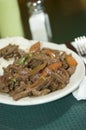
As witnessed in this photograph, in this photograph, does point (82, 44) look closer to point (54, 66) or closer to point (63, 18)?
point (54, 66)

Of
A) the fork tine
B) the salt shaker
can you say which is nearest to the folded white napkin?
the fork tine

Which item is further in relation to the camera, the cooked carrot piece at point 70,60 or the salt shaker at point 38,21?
the salt shaker at point 38,21

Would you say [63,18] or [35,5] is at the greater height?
[35,5]

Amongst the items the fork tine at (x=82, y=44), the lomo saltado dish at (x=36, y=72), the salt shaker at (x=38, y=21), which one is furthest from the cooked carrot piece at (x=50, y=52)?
the salt shaker at (x=38, y=21)

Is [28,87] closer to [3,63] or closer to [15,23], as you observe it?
[3,63]

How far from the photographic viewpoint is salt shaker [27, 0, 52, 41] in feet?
3.57

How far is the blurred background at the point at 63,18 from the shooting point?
1.21 metres

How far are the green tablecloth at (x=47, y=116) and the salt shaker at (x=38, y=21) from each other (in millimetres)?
413

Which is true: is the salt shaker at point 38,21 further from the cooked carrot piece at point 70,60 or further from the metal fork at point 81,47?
the cooked carrot piece at point 70,60

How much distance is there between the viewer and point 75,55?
805mm

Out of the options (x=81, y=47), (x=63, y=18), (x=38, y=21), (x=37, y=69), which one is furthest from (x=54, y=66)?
(x=63, y=18)

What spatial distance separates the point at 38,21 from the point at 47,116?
475mm

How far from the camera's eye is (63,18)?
131 cm

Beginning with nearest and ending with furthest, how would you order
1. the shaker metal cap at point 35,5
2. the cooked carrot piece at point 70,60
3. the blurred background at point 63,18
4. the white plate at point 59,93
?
the white plate at point 59,93
the cooked carrot piece at point 70,60
the shaker metal cap at point 35,5
the blurred background at point 63,18
